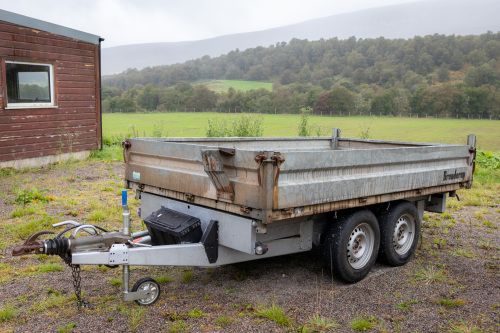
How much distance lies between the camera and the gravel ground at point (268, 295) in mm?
3734

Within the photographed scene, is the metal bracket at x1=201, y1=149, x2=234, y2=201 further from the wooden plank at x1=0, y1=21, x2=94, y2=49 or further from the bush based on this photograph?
A: the bush

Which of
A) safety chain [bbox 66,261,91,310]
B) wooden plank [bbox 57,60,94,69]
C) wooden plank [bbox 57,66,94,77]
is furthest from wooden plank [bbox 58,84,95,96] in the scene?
safety chain [bbox 66,261,91,310]

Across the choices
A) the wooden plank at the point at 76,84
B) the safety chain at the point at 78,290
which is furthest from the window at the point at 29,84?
the safety chain at the point at 78,290

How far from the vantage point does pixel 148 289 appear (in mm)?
3959

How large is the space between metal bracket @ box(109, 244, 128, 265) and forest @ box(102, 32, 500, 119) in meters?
31.2

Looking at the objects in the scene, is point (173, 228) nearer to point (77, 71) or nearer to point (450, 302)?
point (450, 302)

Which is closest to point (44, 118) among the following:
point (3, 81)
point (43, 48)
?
point (3, 81)

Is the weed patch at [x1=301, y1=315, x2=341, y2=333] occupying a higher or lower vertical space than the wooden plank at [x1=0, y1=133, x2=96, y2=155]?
lower

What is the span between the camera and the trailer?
12.2 ft

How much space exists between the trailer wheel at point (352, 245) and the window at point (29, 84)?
9.96 meters

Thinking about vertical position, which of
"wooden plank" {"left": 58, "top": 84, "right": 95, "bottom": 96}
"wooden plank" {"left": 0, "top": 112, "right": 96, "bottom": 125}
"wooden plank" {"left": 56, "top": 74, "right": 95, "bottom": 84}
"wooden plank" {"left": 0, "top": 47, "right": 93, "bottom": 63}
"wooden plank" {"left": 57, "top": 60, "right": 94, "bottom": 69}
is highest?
"wooden plank" {"left": 0, "top": 47, "right": 93, "bottom": 63}

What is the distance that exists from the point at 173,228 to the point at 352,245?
6.04 feet

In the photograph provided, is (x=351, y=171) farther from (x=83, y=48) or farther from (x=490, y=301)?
(x=83, y=48)

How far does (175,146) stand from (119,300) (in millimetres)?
1512
